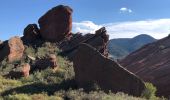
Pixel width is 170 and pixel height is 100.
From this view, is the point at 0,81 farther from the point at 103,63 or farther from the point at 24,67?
the point at 103,63

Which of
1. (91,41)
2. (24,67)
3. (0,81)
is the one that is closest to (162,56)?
(91,41)

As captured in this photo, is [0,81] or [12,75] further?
[12,75]

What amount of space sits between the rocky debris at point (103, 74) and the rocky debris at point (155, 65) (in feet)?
45.1

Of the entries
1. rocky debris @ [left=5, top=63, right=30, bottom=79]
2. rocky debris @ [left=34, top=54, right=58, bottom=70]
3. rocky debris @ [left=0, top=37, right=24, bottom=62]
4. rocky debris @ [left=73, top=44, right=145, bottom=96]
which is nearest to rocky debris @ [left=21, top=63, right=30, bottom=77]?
rocky debris @ [left=5, top=63, right=30, bottom=79]

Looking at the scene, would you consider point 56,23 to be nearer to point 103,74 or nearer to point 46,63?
point 46,63

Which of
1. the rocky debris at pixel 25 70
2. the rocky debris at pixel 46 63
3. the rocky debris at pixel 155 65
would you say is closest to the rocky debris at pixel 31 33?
the rocky debris at pixel 155 65

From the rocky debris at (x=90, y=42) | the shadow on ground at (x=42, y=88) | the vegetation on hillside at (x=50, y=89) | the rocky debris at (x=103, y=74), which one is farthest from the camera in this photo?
the rocky debris at (x=90, y=42)

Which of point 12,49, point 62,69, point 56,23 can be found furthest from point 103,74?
point 56,23

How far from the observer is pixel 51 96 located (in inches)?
1115

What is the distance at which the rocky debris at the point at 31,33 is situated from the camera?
54.4 meters

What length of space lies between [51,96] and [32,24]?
2804 cm

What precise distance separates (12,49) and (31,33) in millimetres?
7807

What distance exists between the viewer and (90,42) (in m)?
49.9

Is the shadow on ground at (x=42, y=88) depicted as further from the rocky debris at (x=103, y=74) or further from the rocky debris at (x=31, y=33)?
the rocky debris at (x=31, y=33)
